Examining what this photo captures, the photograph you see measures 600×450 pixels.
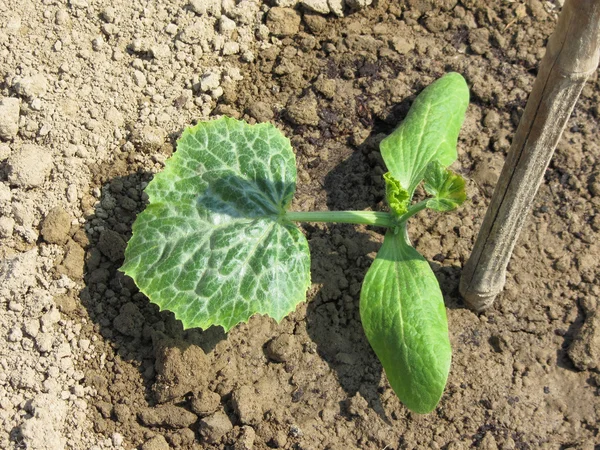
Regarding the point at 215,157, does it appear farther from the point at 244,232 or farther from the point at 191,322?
the point at 191,322

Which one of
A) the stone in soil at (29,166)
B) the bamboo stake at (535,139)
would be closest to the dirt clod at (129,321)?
the stone in soil at (29,166)

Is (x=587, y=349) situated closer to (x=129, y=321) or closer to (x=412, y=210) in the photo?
(x=412, y=210)

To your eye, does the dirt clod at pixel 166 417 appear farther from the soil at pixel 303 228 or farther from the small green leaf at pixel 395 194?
the small green leaf at pixel 395 194

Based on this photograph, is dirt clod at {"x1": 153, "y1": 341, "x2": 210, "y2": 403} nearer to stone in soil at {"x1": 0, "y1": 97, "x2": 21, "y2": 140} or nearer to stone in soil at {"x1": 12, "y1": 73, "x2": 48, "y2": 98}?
stone in soil at {"x1": 0, "y1": 97, "x2": 21, "y2": 140}

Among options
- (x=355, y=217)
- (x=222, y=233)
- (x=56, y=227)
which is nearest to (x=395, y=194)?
(x=355, y=217)

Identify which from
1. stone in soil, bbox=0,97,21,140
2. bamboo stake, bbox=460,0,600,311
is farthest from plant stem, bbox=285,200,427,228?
stone in soil, bbox=0,97,21,140
